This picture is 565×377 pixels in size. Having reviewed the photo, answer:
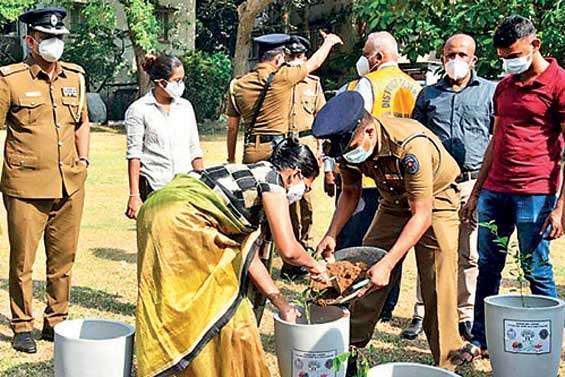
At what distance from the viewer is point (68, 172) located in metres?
4.70

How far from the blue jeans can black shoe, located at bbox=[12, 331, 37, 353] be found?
2545 mm

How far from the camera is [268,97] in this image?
606 centimetres

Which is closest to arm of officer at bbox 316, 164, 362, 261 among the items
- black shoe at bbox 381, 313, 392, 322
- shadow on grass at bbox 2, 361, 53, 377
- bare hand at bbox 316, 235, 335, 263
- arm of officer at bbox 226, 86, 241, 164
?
bare hand at bbox 316, 235, 335, 263

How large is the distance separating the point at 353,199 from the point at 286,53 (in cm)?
253

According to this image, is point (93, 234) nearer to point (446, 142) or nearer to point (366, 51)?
point (366, 51)

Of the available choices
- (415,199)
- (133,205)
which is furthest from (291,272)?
(415,199)

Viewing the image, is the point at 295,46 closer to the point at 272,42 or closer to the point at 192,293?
the point at 272,42

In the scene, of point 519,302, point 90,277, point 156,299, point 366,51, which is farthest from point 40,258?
point 519,302

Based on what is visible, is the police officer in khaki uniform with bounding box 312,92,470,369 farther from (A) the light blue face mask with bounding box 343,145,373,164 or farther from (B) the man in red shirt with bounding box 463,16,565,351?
(B) the man in red shirt with bounding box 463,16,565,351

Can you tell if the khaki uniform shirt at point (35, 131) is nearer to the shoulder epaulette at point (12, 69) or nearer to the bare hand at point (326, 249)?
the shoulder epaulette at point (12, 69)

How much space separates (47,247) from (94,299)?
1099mm

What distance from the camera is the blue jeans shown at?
4.18 meters

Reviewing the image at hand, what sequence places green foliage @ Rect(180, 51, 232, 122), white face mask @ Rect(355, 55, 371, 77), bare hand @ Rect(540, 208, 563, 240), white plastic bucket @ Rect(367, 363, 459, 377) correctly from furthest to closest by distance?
green foliage @ Rect(180, 51, 232, 122) < white face mask @ Rect(355, 55, 371, 77) < bare hand @ Rect(540, 208, 563, 240) < white plastic bucket @ Rect(367, 363, 459, 377)

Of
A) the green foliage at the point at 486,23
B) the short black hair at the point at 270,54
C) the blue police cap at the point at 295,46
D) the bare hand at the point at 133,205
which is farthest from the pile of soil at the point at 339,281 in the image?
the green foliage at the point at 486,23
